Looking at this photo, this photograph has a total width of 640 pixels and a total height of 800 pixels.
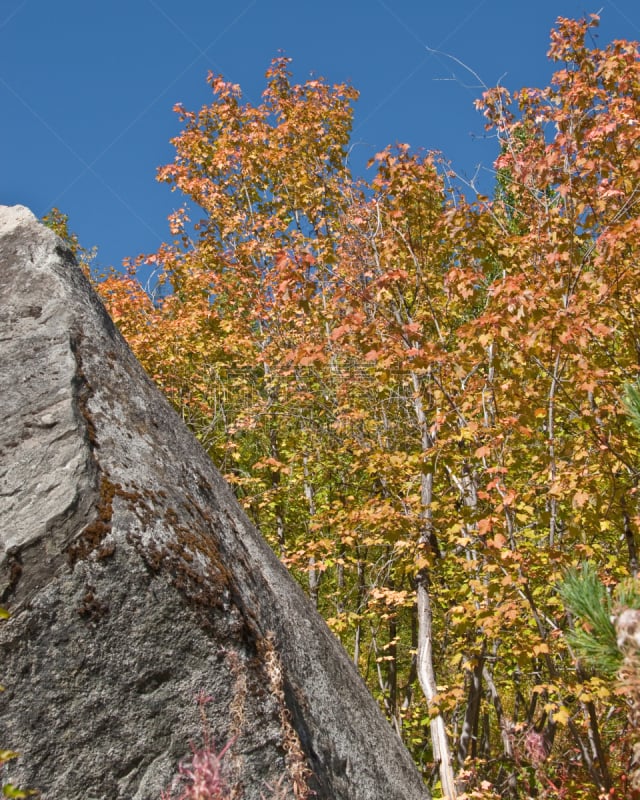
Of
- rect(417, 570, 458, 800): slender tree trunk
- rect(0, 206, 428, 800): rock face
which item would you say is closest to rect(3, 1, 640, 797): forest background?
rect(417, 570, 458, 800): slender tree trunk

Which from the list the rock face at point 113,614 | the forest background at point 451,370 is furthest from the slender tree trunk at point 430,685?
the rock face at point 113,614

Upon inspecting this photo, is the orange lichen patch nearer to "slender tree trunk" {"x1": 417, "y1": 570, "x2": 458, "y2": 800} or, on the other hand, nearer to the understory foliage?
the understory foliage

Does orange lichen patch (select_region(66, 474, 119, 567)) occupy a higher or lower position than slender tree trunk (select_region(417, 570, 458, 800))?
higher

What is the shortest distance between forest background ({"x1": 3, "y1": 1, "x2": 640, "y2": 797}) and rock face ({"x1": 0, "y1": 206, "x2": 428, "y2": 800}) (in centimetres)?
117

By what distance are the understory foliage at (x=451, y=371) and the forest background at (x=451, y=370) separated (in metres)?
0.04

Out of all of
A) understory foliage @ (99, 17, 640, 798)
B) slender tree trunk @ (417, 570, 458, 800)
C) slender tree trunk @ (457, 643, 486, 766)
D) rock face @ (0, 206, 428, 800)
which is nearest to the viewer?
rock face @ (0, 206, 428, 800)

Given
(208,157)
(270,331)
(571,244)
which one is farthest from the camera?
(208,157)

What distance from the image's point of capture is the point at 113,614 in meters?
2.46

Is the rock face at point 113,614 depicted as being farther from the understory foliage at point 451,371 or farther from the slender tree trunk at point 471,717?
the slender tree trunk at point 471,717

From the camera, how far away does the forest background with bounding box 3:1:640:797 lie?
17.1ft

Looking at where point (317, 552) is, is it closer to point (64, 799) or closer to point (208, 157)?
point (64, 799)

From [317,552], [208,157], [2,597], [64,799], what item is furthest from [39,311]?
[208,157]

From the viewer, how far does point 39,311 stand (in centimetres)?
312

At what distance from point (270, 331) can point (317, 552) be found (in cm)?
341
